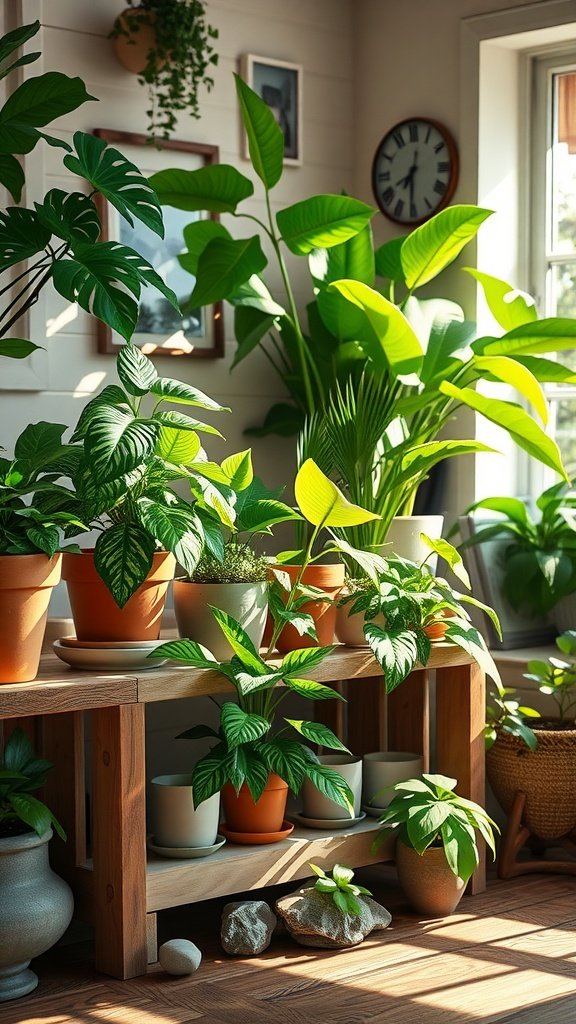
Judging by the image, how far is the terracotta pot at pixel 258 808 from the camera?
112 inches

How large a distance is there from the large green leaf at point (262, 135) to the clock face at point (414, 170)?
0.70 meters

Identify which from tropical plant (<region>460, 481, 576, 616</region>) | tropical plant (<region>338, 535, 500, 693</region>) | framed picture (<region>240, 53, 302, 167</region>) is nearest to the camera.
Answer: tropical plant (<region>338, 535, 500, 693</region>)

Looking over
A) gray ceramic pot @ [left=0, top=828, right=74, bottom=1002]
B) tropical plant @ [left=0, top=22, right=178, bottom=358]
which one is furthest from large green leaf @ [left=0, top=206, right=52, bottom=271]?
gray ceramic pot @ [left=0, top=828, right=74, bottom=1002]

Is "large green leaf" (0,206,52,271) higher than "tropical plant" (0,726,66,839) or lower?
higher

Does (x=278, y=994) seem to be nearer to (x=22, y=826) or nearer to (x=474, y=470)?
(x=22, y=826)

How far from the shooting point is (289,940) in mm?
2863

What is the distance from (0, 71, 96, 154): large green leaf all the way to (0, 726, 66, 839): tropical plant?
1.17m

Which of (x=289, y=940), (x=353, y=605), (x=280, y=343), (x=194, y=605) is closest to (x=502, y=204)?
(x=280, y=343)

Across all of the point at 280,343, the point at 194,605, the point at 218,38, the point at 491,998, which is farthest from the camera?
the point at 280,343

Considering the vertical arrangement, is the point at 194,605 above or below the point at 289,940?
above

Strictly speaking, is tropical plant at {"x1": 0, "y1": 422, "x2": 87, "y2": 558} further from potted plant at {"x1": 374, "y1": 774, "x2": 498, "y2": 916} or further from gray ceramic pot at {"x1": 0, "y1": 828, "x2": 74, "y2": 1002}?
potted plant at {"x1": 374, "y1": 774, "x2": 498, "y2": 916}

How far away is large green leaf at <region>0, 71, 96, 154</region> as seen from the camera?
251 cm

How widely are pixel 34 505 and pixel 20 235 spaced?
52cm

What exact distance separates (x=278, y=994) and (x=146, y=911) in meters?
0.31
